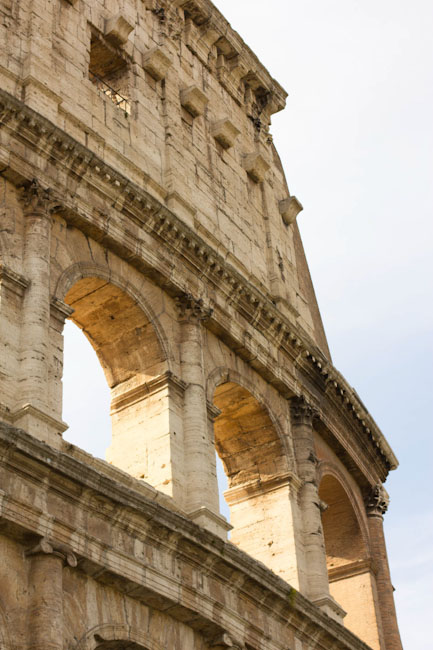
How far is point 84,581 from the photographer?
13945 mm

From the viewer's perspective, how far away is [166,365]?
17422 millimetres

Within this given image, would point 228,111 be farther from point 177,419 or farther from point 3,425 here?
point 3,425

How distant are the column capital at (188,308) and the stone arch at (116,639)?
5.06 meters

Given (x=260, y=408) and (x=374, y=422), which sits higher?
(x=374, y=422)

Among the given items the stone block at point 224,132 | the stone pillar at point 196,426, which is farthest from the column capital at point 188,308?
the stone block at point 224,132

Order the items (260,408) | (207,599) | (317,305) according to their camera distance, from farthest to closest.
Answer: (317,305), (260,408), (207,599)

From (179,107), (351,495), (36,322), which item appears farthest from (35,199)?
(351,495)

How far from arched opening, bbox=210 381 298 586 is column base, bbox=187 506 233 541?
2.35 metres

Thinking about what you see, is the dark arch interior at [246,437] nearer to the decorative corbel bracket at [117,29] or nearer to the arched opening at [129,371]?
the arched opening at [129,371]

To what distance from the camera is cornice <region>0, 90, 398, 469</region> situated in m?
16.5

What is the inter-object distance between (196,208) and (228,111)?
3403 mm

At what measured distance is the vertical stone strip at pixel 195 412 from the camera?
1655 cm

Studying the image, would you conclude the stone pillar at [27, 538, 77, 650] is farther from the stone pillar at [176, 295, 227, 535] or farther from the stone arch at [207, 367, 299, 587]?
the stone arch at [207, 367, 299, 587]

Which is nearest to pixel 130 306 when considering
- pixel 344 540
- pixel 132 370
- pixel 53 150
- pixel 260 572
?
pixel 132 370
